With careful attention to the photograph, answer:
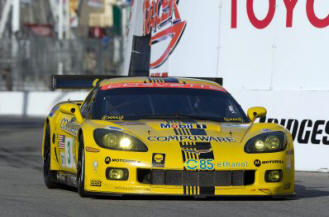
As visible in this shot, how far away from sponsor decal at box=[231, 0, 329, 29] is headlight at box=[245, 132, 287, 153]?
487 centimetres

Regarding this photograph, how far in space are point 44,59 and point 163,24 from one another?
48.7 feet

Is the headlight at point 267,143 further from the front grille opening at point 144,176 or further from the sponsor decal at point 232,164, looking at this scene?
the front grille opening at point 144,176

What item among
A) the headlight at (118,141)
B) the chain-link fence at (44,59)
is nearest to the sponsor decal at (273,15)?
the headlight at (118,141)

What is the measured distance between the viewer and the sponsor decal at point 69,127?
9.18 metres

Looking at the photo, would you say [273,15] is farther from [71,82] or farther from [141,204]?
[141,204]

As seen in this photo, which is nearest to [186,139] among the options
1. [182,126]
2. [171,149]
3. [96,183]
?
[171,149]

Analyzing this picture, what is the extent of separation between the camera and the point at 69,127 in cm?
956

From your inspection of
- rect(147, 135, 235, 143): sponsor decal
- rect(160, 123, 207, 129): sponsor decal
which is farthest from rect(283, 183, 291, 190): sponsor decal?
rect(160, 123, 207, 129): sponsor decal

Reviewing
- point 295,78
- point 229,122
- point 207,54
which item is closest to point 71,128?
point 229,122

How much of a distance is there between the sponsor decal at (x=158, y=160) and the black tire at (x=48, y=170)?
198cm

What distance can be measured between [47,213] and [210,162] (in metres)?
1.48

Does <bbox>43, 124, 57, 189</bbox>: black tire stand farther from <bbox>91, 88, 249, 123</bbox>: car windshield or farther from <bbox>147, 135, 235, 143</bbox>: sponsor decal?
<bbox>147, 135, 235, 143</bbox>: sponsor decal

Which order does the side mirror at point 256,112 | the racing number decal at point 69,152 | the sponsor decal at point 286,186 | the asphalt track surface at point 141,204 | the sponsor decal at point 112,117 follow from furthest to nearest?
the side mirror at point 256,112, the racing number decal at point 69,152, the sponsor decal at point 112,117, the sponsor decal at point 286,186, the asphalt track surface at point 141,204

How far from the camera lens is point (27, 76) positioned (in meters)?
32.3
